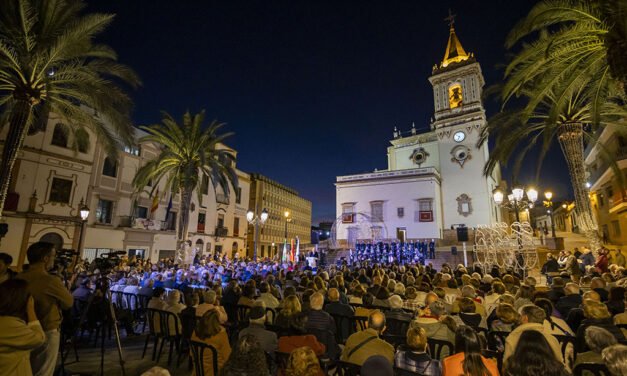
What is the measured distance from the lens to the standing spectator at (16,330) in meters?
2.43

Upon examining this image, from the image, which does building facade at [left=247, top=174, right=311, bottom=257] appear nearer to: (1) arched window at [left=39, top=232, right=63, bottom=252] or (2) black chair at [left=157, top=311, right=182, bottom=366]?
(1) arched window at [left=39, top=232, right=63, bottom=252]

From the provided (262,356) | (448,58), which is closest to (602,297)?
(262,356)

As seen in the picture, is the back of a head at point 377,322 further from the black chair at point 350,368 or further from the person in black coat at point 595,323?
the person in black coat at point 595,323

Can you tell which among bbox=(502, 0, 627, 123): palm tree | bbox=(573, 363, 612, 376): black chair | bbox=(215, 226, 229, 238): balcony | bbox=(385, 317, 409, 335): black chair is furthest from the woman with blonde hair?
bbox=(215, 226, 229, 238): balcony

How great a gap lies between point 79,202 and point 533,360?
82.9 ft

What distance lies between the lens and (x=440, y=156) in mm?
33750

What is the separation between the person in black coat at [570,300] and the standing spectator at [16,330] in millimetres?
8156

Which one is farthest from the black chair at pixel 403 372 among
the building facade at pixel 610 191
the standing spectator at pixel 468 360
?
the building facade at pixel 610 191

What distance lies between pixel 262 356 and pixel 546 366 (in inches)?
89.0

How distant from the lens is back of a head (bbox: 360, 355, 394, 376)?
2633mm

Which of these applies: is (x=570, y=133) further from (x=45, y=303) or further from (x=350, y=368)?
(x=45, y=303)

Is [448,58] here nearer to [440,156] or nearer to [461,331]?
[440,156]

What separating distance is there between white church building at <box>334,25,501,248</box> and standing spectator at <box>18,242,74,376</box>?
2917 cm

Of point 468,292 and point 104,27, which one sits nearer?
point 468,292
